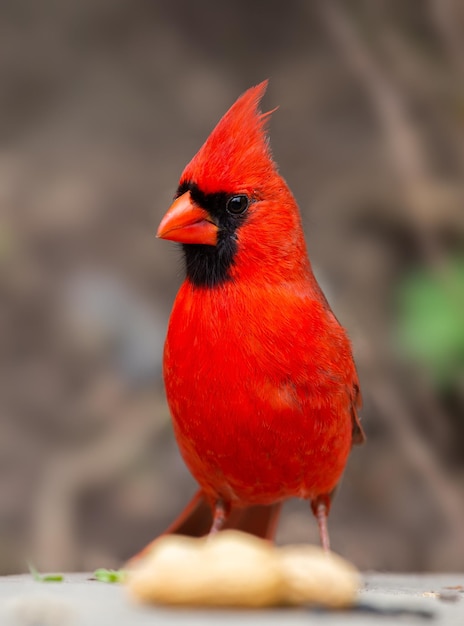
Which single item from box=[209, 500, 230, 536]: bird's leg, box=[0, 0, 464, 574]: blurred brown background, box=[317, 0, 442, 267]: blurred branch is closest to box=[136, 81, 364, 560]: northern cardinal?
box=[209, 500, 230, 536]: bird's leg

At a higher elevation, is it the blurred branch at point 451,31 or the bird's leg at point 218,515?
the blurred branch at point 451,31

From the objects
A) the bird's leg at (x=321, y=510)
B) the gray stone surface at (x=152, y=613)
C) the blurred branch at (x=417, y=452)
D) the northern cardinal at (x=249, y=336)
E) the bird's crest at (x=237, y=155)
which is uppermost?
the bird's crest at (x=237, y=155)

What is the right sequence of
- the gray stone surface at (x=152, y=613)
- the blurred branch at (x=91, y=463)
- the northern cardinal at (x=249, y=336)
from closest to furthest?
the gray stone surface at (x=152, y=613) < the northern cardinal at (x=249, y=336) < the blurred branch at (x=91, y=463)

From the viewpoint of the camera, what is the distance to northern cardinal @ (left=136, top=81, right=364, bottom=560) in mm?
1623

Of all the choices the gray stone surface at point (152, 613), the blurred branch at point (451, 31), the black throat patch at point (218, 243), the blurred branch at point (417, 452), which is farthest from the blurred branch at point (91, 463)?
the gray stone surface at point (152, 613)

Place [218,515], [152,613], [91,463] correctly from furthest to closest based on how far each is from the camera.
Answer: [91,463], [218,515], [152,613]

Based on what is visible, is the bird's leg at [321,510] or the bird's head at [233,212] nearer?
the bird's head at [233,212]

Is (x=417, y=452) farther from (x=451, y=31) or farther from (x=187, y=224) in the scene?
(x=187, y=224)

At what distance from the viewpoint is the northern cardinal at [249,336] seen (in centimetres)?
162

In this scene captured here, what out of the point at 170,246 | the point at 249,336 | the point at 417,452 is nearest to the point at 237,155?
the point at 249,336

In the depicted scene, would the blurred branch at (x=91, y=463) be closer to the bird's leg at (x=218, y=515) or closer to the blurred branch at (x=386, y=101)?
the blurred branch at (x=386, y=101)

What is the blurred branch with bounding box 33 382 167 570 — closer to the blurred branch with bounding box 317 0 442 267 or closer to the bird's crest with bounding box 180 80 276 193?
the blurred branch with bounding box 317 0 442 267

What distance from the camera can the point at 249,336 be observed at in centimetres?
162

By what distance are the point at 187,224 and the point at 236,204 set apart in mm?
96
